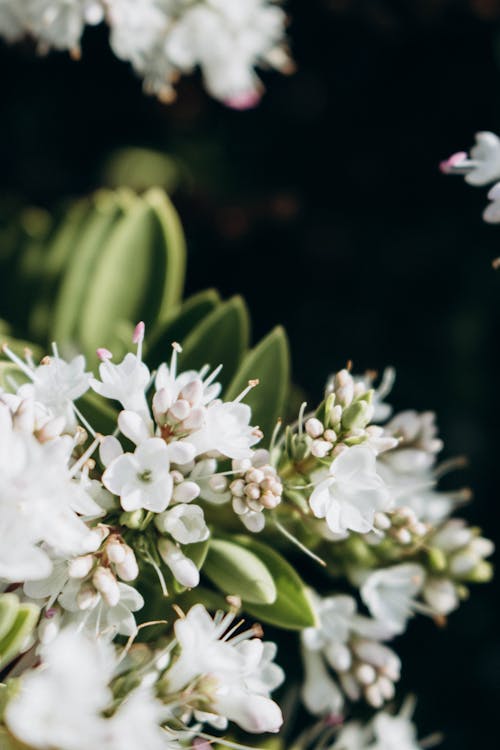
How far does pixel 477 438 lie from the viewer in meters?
2.03

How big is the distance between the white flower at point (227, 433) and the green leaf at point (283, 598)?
0.69ft

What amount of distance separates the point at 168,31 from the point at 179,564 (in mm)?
962

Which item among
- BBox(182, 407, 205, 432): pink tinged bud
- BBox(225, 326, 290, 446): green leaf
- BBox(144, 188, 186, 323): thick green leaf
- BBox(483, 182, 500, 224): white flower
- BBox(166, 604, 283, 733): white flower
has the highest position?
BBox(483, 182, 500, 224): white flower

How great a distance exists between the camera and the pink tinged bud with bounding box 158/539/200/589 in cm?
107

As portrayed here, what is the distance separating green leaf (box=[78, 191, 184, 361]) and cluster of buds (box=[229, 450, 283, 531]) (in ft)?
1.79

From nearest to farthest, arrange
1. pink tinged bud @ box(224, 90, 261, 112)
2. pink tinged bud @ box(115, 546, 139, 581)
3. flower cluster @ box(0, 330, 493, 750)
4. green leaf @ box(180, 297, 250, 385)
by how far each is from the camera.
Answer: flower cluster @ box(0, 330, 493, 750) < pink tinged bud @ box(115, 546, 139, 581) < green leaf @ box(180, 297, 250, 385) < pink tinged bud @ box(224, 90, 261, 112)

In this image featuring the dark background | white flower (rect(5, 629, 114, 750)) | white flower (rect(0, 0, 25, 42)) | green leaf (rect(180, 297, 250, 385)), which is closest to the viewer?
white flower (rect(5, 629, 114, 750))

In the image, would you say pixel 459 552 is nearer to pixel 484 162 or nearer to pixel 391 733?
pixel 391 733

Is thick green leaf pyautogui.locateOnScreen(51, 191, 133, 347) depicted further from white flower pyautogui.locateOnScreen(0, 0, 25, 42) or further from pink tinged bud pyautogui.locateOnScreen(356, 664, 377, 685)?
pink tinged bud pyautogui.locateOnScreen(356, 664, 377, 685)

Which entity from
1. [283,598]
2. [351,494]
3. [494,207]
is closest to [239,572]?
[283,598]

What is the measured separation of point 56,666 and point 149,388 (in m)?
0.57

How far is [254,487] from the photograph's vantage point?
1.07 metres

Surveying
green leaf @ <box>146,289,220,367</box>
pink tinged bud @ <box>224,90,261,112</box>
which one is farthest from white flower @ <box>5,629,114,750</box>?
pink tinged bud @ <box>224,90,261,112</box>

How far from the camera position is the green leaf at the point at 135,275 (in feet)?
5.19
